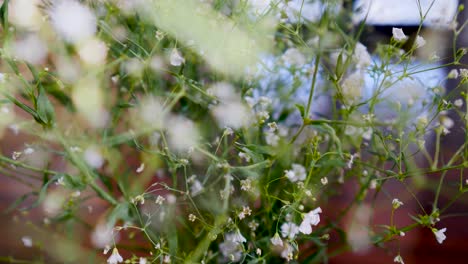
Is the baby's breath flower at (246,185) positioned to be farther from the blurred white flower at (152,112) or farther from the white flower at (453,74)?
the white flower at (453,74)

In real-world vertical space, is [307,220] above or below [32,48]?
above

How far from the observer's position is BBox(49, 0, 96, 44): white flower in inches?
22.4

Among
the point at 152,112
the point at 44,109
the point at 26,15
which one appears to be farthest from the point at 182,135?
the point at 26,15

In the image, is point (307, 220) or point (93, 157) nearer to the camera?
point (307, 220)

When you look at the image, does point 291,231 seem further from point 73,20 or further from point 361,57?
point 73,20

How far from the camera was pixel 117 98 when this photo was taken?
673mm

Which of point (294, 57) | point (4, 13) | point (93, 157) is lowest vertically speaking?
point (93, 157)

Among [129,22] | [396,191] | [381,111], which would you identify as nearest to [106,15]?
[129,22]

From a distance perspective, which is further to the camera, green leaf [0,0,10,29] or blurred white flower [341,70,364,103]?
blurred white flower [341,70,364,103]

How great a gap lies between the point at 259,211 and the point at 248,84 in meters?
0.16

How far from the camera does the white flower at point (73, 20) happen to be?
1.87ft

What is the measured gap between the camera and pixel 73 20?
0.58m

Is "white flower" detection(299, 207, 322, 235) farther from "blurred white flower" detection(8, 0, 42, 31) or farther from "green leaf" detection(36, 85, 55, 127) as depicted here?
"blurred white flower" detection(8, 0, 42, 31)

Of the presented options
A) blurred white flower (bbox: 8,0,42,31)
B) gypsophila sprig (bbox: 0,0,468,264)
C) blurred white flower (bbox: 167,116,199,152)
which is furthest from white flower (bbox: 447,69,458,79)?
blurred white flower (bbox: 8,0,42,31)
